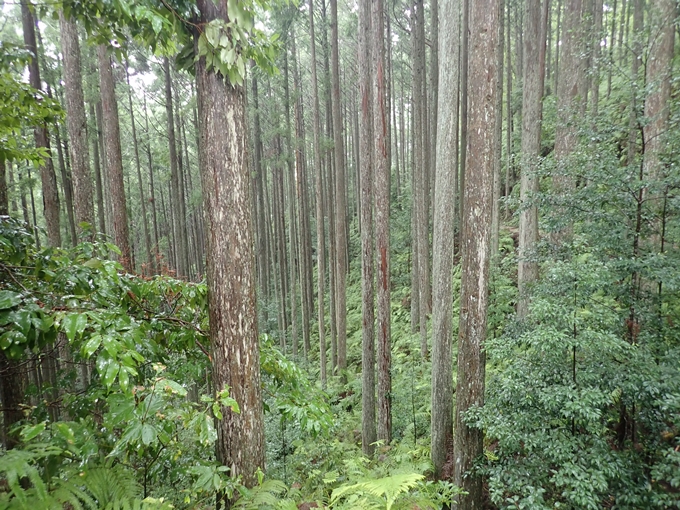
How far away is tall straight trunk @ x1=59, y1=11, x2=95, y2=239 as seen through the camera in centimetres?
533

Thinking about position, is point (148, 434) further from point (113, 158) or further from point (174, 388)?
point (113, 158)

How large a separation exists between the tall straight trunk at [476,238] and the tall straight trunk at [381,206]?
2.39 m

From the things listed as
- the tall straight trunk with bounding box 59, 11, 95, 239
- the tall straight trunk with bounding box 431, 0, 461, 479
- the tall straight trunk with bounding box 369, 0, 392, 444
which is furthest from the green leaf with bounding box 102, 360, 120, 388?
the tall straight trunk with bounding box 369, 0, 392, 444

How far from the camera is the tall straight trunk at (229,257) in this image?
2.48 meters

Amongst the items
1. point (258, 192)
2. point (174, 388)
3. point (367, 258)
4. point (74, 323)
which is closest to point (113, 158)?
point (367, 258)

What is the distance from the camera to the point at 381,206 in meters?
6.59

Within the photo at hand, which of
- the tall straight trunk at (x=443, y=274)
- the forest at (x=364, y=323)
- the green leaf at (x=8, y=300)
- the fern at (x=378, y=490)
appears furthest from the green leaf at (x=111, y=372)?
the tall straight trunk at (x=443, y=274)

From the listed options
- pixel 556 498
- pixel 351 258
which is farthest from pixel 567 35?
pixel 351 258

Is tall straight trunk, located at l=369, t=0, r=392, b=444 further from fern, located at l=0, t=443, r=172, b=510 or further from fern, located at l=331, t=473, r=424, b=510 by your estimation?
fern, located at l=0, t=443, r=172, b=510

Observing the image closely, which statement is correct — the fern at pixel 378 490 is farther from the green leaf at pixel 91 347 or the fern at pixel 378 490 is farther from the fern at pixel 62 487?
the green leaf at pixel 91 347

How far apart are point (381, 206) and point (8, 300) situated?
5.57 meters

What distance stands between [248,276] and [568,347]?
137 inches

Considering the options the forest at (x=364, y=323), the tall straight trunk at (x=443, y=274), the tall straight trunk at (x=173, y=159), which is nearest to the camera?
the forest at (x=364, y=323)

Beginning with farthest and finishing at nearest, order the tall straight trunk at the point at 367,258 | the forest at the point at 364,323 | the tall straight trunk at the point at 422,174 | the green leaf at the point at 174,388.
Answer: the tall straight trunk at the point at 422,174, the tall straight trunk at the point at 367,258, the forest at the point at 364,323, the green leaf at the point at 174,388
